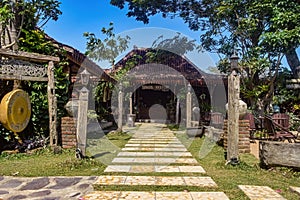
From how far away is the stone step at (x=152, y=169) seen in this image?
4.74 meters

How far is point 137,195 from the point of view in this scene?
11.3ft

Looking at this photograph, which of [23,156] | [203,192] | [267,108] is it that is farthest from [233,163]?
[267,108]

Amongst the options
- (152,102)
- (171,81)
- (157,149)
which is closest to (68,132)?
(157,149)

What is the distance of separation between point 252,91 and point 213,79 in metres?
3.01

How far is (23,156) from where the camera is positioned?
5840 millimetres

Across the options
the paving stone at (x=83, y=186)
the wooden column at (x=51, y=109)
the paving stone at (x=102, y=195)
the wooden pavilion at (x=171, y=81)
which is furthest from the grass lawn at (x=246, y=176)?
the wooden pavilion at (x=171, y=81)

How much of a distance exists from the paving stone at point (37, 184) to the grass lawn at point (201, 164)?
→ 0.36m

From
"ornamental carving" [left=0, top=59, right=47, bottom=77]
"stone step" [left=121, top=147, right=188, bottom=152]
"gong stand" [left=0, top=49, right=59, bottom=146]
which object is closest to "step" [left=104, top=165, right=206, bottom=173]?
"stone step" [left=121, top=147, right=188, bottom=152]

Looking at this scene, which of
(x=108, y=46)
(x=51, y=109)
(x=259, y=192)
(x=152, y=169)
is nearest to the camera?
(x=259, y=192)

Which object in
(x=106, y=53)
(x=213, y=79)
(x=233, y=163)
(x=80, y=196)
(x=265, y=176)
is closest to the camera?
(x=80, y=196)

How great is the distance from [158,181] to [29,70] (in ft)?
12.7

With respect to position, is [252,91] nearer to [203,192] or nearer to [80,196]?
[203,192]

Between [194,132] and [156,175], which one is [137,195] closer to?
[156,175]

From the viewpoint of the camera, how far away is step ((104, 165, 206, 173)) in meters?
4.76
